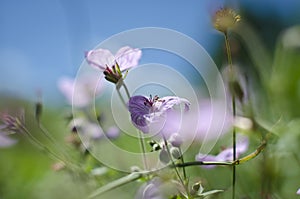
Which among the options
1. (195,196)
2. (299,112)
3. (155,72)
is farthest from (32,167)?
(195,196)

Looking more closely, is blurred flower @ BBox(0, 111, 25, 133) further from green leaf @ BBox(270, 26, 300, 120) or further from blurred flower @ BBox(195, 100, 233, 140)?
green leaf @ BBox(270, 26, 300, 120)

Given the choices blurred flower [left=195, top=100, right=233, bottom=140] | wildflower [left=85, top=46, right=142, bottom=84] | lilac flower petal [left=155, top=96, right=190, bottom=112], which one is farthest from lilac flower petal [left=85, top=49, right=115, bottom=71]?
blurred flower [left=195, top=100, right=233, bottom=140]

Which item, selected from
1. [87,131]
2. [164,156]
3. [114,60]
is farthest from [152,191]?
[87,131]

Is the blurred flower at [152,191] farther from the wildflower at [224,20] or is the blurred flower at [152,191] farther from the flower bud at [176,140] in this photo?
the wildflower at [224,20]

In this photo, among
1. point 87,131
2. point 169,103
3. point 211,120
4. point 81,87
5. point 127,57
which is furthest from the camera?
point 81,87

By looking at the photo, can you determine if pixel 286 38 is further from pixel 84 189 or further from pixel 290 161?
pixel 84 189

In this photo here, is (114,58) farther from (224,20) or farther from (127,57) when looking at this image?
(224,20)
